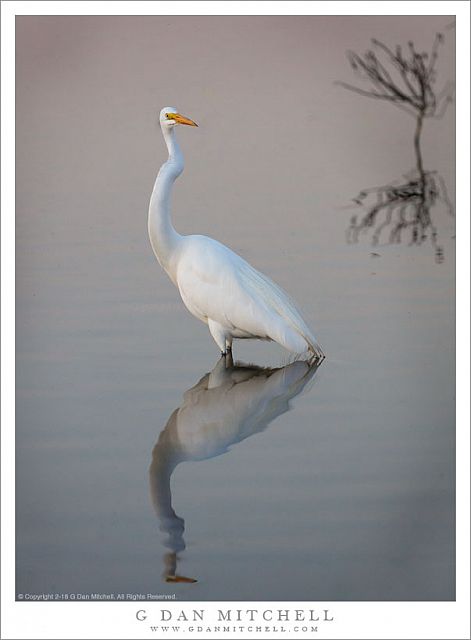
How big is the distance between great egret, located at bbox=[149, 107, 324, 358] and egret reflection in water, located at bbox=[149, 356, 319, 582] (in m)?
0.14

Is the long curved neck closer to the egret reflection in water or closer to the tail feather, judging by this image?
the tail feather

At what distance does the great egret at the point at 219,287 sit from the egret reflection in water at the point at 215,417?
0.14m

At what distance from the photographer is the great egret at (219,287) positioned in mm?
5340

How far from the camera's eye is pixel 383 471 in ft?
14.1

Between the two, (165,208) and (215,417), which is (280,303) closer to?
(165,208)

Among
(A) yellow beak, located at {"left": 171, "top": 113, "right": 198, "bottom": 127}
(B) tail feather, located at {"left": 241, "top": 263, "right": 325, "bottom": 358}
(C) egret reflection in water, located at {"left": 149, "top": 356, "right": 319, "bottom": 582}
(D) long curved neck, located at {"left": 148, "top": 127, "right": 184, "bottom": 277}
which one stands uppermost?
(A) yellow beak, located at {"left": 171, "top": 113, "right": 198, "bottom": 127}

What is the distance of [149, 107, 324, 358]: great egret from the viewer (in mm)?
5340

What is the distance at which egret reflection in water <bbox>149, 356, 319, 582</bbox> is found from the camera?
3.96 metres

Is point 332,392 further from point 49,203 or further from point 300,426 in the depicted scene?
point 49,203

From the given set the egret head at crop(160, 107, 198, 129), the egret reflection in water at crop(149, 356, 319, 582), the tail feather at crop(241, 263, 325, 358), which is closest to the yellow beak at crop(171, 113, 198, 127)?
the egret head at crop(160, 107, 198, 129)

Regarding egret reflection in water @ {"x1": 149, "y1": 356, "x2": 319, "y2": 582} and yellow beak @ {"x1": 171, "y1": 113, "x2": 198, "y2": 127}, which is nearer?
egret reflection in water @ {"x1": 149, "y1": 356, "x2": 319, "y2": 582}

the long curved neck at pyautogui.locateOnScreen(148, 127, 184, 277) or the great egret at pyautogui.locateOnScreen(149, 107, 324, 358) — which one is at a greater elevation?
the long curved neck at pyautogui.locateOnScreen(148, 127, 184, 277)

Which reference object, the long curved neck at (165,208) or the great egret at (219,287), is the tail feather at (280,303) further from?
the long curved neck at (165,208)

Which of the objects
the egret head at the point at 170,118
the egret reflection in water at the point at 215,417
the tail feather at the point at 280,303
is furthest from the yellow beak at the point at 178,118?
the egret reflection in water at the point at 215,417
